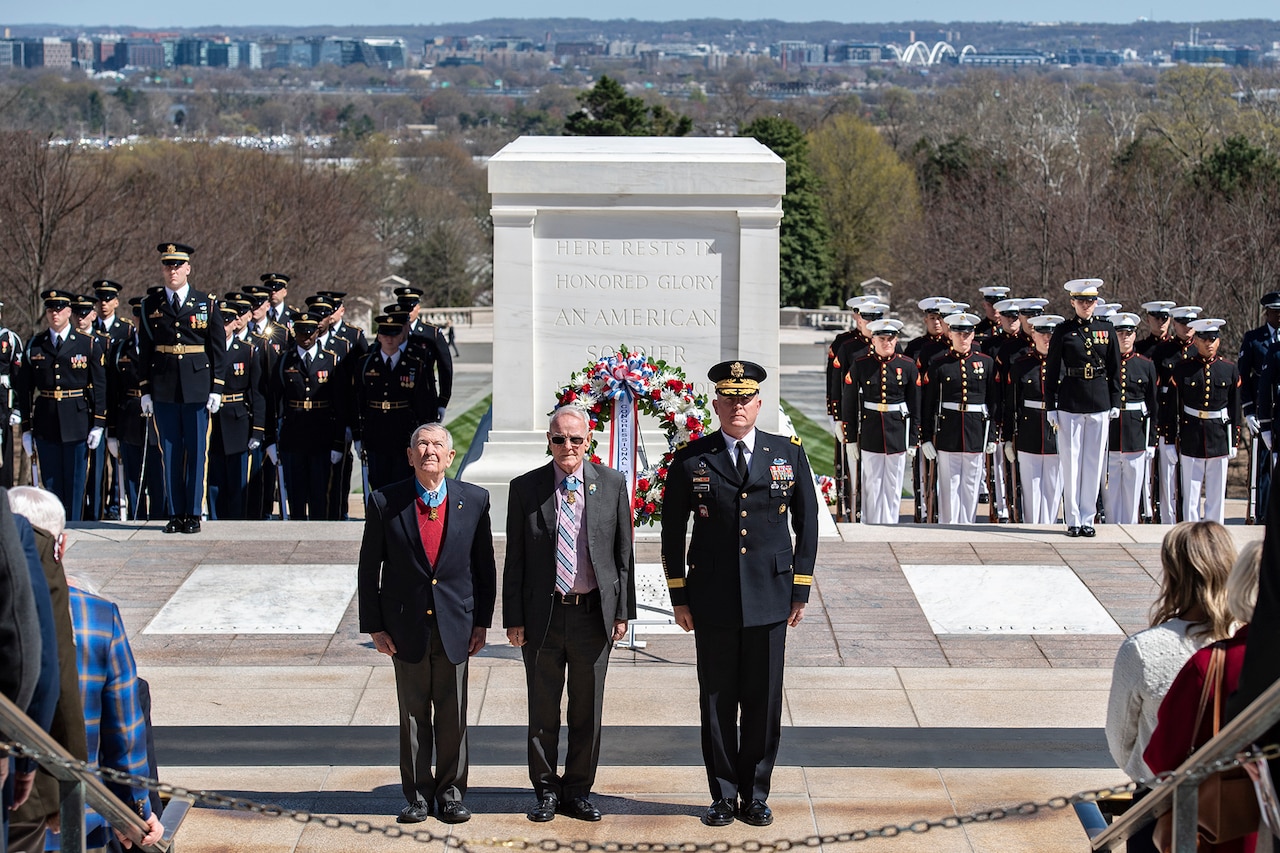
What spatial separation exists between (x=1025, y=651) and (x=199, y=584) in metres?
4.45

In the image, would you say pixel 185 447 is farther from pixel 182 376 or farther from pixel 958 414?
pixel 958 414

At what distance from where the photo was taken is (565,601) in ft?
19.9

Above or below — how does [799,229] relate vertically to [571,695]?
below

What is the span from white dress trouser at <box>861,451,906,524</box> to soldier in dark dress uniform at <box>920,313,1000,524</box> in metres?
0.30

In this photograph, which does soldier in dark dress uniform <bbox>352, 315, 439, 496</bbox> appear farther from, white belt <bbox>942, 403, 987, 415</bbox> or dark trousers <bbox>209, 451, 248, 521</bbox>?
white belt <bbox>942, 403, 987, 415</bbox>

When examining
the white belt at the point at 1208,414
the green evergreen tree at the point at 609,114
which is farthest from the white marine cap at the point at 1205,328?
the green evergreen tree at the point at 609,114

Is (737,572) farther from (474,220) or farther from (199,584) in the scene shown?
(474,220)

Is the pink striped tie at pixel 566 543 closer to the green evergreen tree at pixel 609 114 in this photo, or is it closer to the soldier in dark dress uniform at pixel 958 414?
the soldier in dark dress uniform at pixel 958 414

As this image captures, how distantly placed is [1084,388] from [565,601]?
600cm

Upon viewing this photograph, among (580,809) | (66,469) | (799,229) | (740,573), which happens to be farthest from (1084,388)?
(799,229)

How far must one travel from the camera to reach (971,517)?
12898 millimetres

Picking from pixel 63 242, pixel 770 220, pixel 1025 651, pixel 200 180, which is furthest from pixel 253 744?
pixel 200 180

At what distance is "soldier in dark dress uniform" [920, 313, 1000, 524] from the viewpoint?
12391mm

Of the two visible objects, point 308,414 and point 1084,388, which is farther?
point 308,414
